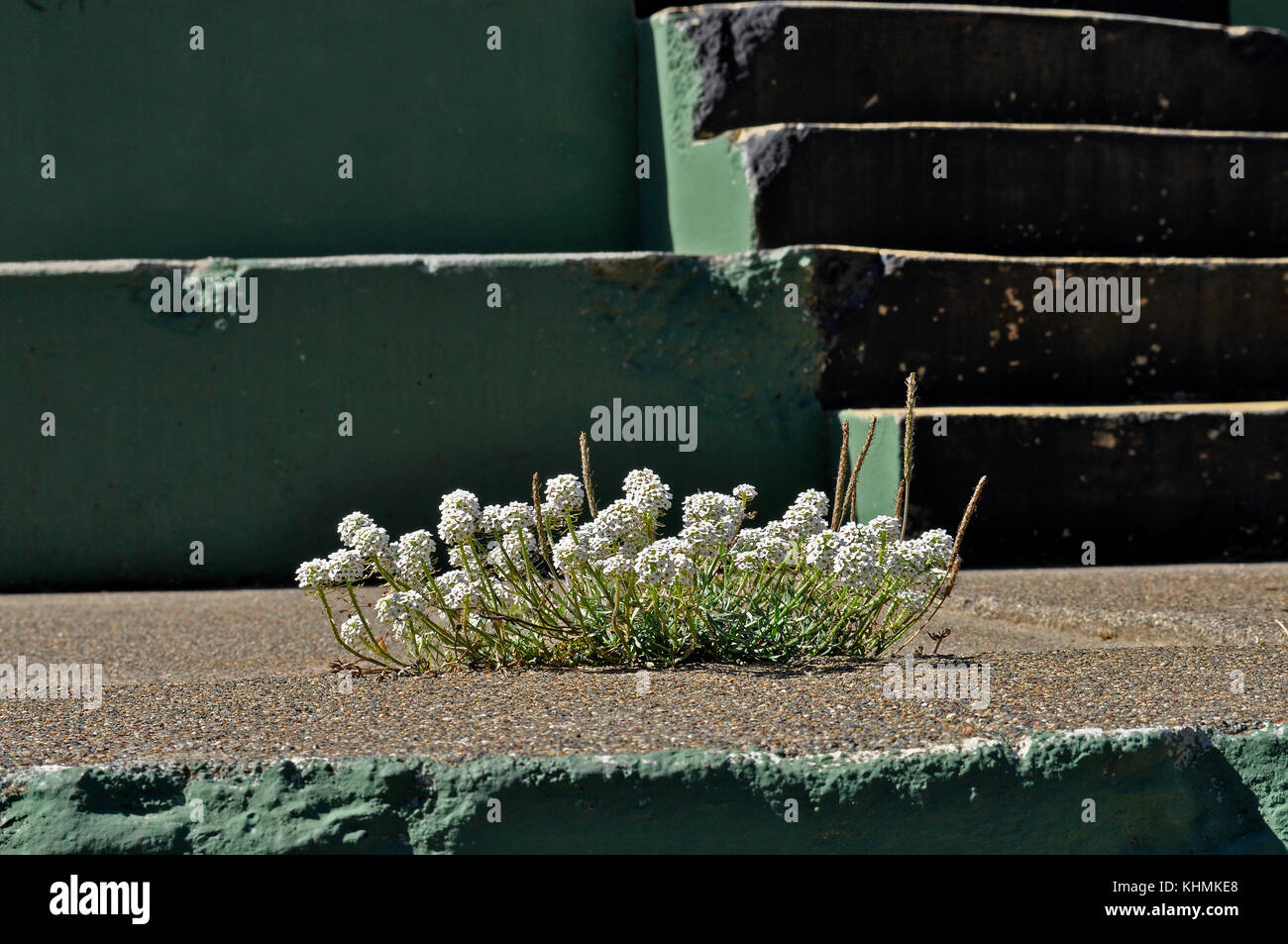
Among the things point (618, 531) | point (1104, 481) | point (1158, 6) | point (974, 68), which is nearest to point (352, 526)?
point (618, 531)

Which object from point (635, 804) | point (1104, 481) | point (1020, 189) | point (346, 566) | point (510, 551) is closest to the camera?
point (635, 804)

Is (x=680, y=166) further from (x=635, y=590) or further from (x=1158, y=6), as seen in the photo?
(x=635, y=590)

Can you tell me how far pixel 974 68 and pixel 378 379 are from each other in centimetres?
237

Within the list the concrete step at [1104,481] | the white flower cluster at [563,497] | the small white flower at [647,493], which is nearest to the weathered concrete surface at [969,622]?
the concrete step at [1104,481]

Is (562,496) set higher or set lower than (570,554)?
higher

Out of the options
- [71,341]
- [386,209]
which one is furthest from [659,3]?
[71,341]

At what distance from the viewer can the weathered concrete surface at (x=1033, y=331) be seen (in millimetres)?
4207

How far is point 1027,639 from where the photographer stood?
310 cm

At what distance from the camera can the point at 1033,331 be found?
14.0 feet

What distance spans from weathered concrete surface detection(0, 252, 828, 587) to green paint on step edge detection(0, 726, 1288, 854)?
2511 millimetres

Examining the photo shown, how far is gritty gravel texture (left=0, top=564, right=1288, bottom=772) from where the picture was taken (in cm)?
187

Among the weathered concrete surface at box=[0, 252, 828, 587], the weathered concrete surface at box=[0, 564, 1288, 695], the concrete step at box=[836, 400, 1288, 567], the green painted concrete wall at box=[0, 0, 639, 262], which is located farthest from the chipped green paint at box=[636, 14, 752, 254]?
the weathered concrete surface at box=[0, 564, 1288, 695]

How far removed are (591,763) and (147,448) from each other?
3.01 m

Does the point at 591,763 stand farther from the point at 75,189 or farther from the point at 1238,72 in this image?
the point at 1238,72
